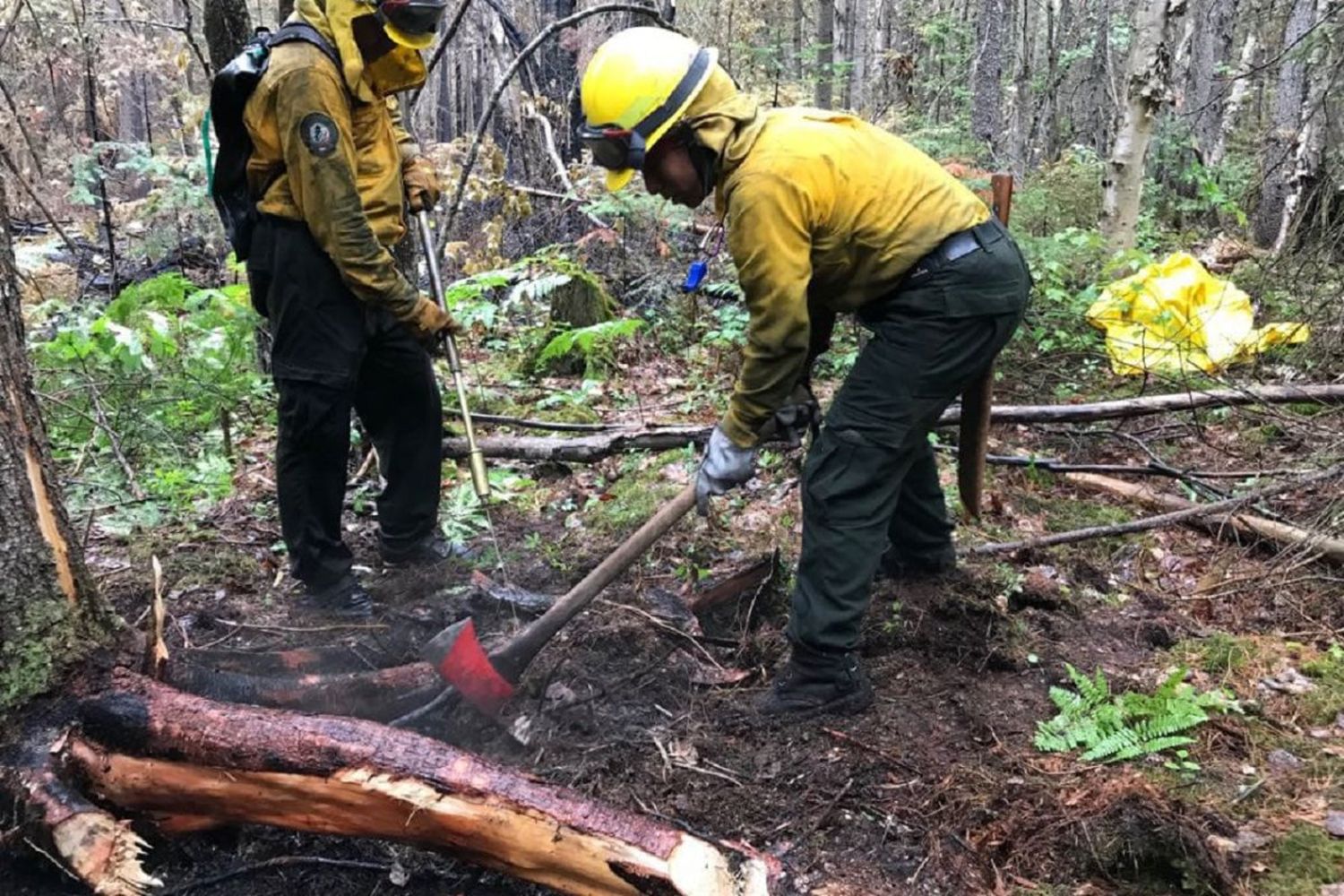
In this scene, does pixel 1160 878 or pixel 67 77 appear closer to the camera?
pixel 1160 878

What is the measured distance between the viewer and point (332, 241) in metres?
3.46

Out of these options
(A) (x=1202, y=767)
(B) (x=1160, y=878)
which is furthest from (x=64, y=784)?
(A) (x=1202, y=767)

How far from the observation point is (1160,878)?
2443 mm

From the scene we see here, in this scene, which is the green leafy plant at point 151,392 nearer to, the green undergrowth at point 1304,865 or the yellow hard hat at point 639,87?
the yellow hard hat at point 639,87

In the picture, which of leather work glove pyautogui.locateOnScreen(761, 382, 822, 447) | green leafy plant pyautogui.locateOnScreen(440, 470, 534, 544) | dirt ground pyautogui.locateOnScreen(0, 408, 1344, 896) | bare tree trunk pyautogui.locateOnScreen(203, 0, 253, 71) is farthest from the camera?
bare tree trunk pyautogui.locateOnScreen(203, 0, 253, 71)

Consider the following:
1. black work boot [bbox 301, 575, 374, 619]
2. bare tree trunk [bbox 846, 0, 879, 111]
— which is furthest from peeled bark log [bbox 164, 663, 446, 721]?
bare tree trunk [bbox 846, 0, 879, 111]

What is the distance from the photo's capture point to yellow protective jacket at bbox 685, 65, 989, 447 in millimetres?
2768

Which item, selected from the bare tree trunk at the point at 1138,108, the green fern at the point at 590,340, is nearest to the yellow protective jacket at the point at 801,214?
the green fern at the point at 590,340

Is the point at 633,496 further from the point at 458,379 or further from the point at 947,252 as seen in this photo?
the point at 947,252

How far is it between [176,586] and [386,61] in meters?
2.53

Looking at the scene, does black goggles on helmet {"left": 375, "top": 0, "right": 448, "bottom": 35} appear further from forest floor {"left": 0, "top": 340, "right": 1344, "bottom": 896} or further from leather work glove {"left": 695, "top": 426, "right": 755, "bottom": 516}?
forest floor {"left": 0, "top": 340, "right": 1344, "bottom": 896}

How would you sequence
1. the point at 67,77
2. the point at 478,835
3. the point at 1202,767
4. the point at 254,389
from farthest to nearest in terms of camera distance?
the point at 67,77, the point at 254,389, the point at 1202,767, the point at 478,835

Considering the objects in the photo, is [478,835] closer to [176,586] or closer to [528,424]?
[176,586]

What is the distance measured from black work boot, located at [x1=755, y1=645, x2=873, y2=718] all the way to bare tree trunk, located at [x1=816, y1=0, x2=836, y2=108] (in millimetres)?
15826
